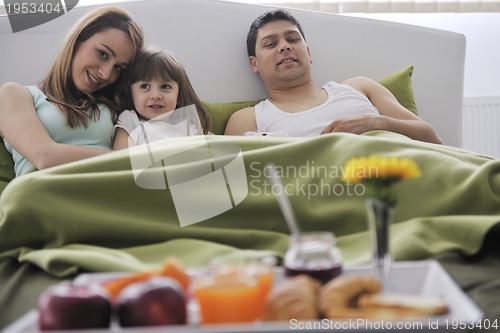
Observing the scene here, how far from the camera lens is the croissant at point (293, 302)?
1.92 feet

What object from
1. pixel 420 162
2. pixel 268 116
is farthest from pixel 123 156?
pixel 268 116

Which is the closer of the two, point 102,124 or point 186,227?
point 186,227

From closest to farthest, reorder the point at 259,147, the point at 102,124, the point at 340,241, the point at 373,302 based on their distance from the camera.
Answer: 1. the point at 373,302
2. the point at 340,241
3. the point at 259,147
4. the point at 102,124

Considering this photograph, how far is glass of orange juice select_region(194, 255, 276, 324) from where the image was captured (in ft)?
1.89

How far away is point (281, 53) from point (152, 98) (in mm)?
516

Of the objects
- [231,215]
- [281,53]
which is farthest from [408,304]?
[281,53]

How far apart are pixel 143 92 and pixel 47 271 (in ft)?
3.26

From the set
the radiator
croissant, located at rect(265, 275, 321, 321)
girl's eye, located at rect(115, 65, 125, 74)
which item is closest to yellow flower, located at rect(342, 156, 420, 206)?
croissant, located at rect(265, 275, 321, 321)

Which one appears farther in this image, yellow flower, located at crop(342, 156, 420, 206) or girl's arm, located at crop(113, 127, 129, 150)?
girl's arm, located at crop(113, 127, 129, 150)

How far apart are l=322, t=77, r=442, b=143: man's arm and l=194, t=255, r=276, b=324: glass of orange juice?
1302 mm

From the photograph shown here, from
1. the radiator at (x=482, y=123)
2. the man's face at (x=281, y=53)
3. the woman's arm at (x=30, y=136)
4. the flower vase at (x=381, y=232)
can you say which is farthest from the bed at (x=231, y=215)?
the radiator at (x=482, y=123)

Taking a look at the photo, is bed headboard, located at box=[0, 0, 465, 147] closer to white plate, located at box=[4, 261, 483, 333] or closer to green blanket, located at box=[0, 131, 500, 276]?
green blanket, located at box=[0, 131, 500, 276]

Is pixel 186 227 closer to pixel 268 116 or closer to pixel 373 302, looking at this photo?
pixel 373 302

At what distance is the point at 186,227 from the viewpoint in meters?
1.11
